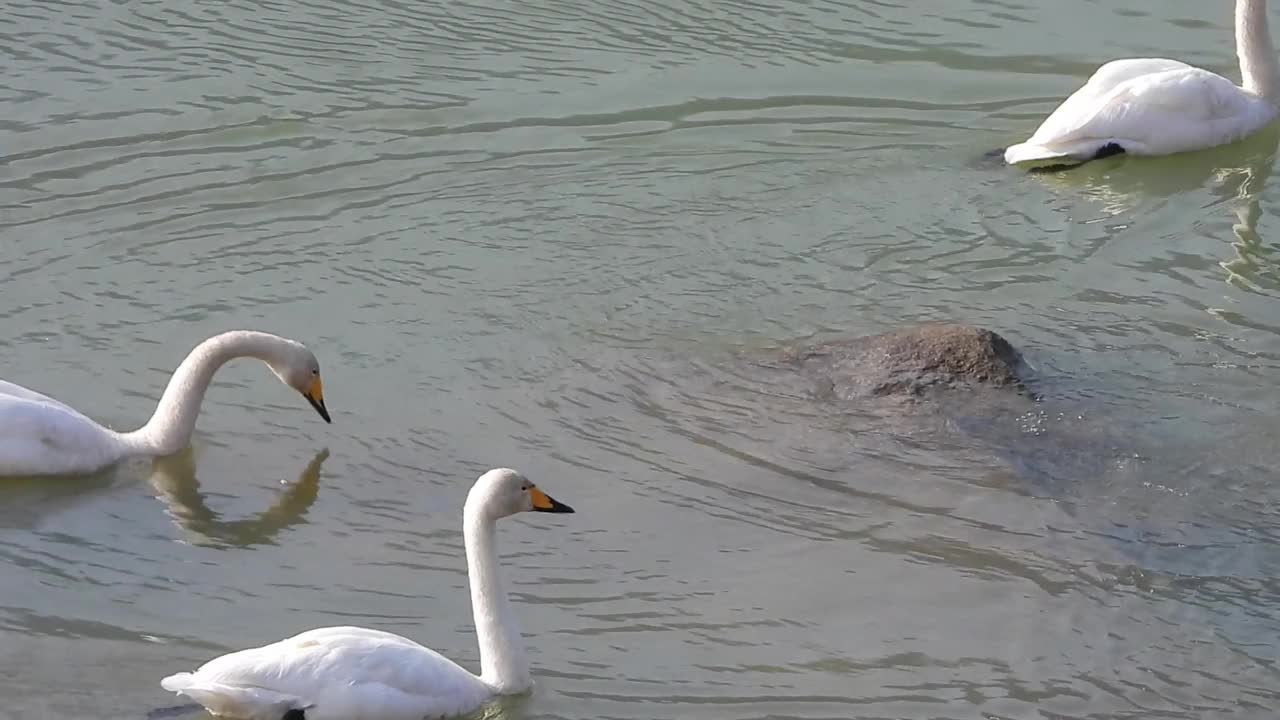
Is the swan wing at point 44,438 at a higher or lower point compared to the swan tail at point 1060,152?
lower

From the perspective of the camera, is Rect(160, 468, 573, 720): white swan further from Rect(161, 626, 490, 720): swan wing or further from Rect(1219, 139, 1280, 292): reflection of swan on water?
Rect(1219, 139, 1280, 292): reflection of swan on water

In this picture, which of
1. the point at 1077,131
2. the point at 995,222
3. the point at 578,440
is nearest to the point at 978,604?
the point at 578,440

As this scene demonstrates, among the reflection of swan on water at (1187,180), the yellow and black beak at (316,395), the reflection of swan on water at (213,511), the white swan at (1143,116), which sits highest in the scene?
the white swan at (1143,116)

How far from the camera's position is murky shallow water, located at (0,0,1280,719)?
7367mm

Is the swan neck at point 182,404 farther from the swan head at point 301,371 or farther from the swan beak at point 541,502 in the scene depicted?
the swan beak at point 541,502

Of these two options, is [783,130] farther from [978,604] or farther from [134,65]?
[978,604]

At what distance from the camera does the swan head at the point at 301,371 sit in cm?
906

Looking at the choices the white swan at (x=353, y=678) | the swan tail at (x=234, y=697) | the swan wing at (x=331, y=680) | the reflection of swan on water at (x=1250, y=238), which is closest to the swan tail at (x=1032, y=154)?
the reflection of swan on water at (x=1250, y=238)

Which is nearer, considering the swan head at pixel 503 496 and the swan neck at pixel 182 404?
the swan head at pixel 503 496

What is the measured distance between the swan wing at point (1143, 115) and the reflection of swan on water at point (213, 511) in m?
5.25

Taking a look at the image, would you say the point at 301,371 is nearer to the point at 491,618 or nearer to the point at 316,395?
the point at 316,395

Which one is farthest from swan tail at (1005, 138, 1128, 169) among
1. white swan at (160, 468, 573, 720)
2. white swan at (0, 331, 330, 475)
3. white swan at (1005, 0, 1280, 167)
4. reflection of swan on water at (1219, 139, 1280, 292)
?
white swan at (160, 468, 573, 720)

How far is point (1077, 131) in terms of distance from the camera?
40.0 feet

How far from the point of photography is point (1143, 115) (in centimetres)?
1235
